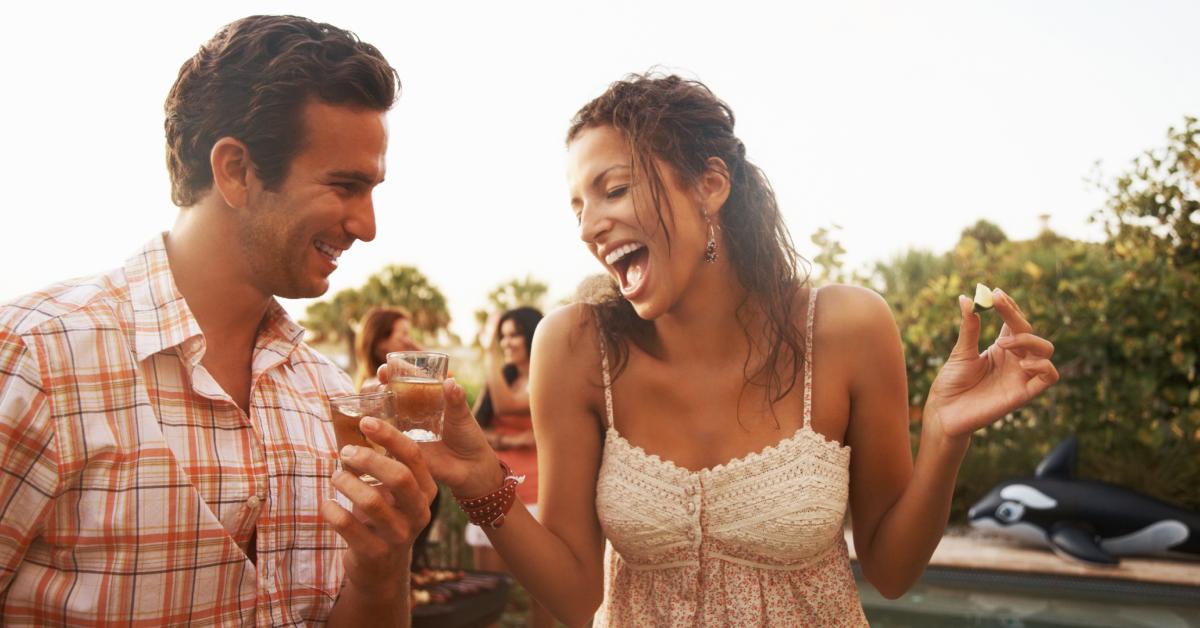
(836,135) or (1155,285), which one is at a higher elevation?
(836,135)

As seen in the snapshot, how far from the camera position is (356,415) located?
1700 millimetres

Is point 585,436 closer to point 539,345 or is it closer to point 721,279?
point 539,345

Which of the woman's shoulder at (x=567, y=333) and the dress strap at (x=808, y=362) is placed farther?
the woman's shoulder at (x=567, y=333)

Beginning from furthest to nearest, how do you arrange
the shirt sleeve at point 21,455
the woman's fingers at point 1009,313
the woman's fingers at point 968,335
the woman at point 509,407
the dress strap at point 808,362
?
the woman at point 509,407, the dress strap at point 808,362, the woman's fingers at point 968,335, the woman's fingers at point 1009,313, the shirt sleeve at point 21,455

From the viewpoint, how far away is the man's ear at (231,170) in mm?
2021

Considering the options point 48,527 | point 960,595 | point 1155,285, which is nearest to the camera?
point 48,527

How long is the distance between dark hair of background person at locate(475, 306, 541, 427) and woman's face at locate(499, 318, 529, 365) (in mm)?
25

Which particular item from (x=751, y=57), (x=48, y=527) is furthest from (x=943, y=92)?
(x=48, y=527)

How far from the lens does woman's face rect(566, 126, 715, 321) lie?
2.30m

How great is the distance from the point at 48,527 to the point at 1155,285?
891 cm

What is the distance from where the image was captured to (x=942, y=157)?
43.3ft

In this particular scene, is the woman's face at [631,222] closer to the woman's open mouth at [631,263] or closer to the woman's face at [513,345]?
the woman's open mouth at [631,263]

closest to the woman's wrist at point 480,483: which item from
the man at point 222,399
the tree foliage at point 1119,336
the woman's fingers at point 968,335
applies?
the man at point 222,399

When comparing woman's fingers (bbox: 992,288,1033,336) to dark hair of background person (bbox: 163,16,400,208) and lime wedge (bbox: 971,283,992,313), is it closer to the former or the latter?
lime wedge (bbox: 971,283,992,313)
